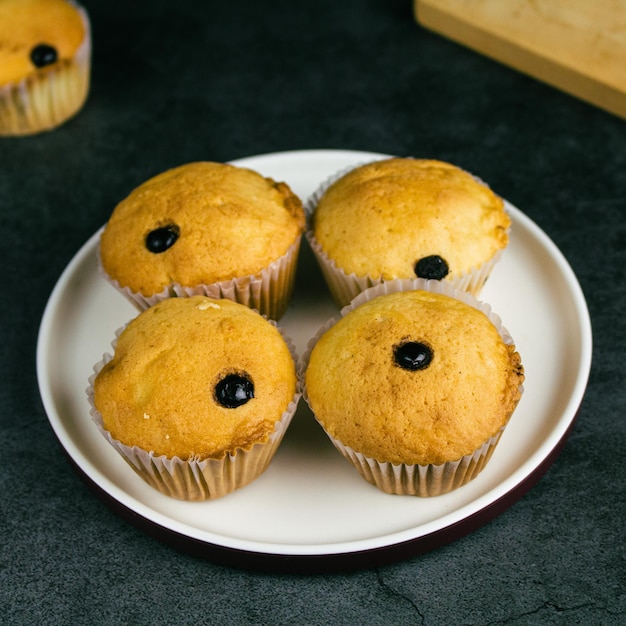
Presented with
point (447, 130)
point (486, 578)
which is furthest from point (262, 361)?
point (447, 130)

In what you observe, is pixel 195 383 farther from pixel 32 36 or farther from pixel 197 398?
pixel 32 36

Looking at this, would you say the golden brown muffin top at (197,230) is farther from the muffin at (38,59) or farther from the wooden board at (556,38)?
the wooden board at (556,38)

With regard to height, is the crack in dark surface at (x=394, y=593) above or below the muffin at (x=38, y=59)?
below

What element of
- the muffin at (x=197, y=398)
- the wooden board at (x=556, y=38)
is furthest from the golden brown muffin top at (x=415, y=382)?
the wooden board at (x=556, y=38)

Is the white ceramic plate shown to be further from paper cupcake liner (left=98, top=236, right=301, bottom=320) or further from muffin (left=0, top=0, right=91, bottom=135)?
muffin (left=0, top=0, right=91, bottom=135)

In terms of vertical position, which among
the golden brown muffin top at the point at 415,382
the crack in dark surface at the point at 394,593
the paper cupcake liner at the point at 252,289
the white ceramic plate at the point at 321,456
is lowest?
the crack in dark surface at the point at 394,593

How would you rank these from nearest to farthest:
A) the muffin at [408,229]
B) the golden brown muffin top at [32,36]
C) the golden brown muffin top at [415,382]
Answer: the golden brown muffin top at [415,382]
the muffin at [408,229]
the golden brown muffin top at [32,36]

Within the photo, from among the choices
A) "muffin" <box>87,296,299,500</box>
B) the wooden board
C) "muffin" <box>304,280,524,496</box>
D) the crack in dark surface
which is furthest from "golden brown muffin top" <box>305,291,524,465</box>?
the wooden board
